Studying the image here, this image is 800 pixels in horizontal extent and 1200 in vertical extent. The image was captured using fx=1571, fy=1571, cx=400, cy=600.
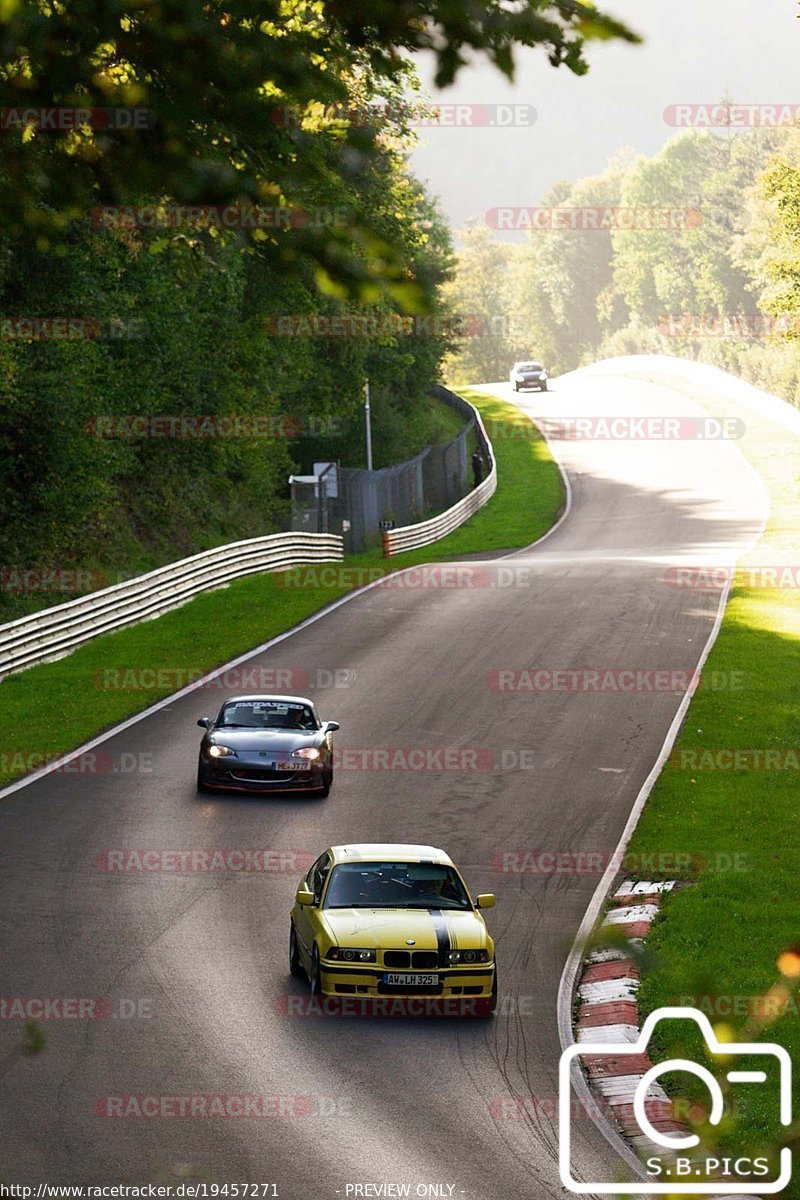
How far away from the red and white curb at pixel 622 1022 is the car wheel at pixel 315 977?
7.26 ft

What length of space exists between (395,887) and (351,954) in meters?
1.25

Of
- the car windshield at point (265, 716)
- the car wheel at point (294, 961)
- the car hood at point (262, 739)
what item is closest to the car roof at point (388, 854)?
the car wheel at point (294, 961)

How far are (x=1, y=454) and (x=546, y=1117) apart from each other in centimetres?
3094

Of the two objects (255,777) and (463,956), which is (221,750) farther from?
(463,956)

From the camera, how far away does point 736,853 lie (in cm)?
1856

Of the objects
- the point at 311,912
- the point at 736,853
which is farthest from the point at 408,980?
the point at 736,853

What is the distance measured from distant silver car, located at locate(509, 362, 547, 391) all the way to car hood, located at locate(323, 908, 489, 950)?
96.7 metres

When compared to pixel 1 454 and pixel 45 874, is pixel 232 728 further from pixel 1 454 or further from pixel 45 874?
pixel 1 454

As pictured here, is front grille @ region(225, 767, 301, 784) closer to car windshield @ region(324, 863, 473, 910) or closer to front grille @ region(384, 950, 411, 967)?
car windshield @ region(324, 863, 473, 910)

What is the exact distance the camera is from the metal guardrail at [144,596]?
31062 millimetres

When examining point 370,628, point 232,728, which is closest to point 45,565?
point 370,628

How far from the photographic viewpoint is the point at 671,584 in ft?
137

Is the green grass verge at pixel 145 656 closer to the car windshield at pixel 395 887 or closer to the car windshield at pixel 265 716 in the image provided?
the car windshield at pixel 265 716

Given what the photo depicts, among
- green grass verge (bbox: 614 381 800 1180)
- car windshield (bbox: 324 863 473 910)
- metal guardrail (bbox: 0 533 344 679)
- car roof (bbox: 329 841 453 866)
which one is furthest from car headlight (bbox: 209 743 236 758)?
metal guardrail (bbox: 0 533 344 679)
